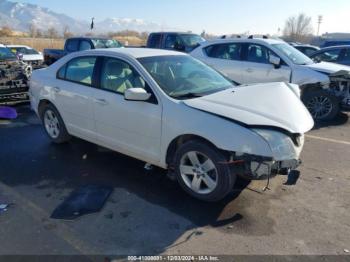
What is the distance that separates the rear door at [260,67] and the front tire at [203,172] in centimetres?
504

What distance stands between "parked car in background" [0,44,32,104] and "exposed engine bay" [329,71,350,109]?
7.60 meters

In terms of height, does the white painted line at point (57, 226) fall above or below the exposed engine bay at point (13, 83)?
below

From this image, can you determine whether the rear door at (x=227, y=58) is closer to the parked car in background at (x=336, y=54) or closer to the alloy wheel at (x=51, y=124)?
the parked car in background at (x=336, y=54)

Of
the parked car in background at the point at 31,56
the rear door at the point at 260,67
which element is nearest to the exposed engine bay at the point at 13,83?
the rear door at the point at 260,67

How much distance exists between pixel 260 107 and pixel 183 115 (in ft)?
Answer: 2.86

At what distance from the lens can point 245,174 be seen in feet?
12.6

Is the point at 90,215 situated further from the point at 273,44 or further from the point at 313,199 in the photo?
the point at 273,44

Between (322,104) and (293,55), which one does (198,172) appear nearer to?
(322,104)

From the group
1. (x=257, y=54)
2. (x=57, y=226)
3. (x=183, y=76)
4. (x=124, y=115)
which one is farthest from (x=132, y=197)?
(x=257, y=54)

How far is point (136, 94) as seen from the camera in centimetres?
427

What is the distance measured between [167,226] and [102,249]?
2.32ft

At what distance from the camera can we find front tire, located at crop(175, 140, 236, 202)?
390 centimetres

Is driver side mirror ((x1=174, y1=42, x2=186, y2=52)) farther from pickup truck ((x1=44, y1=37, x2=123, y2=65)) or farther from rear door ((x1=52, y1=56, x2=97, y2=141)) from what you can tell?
rear door ((x1=52, y1=56, x2=97, y2=141))

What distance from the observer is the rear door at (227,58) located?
9203mm
